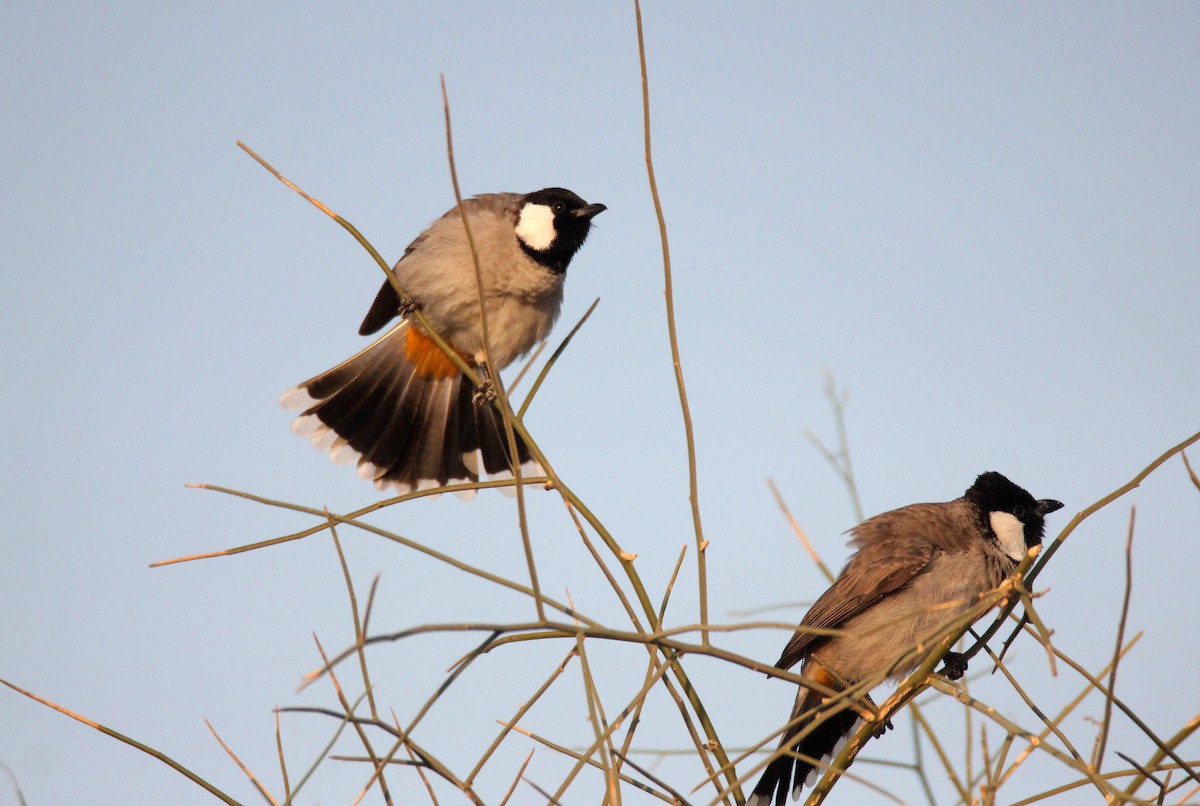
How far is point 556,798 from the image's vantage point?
1.26 meters

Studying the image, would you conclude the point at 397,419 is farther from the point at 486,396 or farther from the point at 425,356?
the point at 486,396

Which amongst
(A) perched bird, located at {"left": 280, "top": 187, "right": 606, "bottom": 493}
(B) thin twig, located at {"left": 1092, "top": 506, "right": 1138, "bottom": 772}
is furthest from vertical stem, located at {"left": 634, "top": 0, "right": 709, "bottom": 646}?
(A) perched bird, located at {"left": 280, "top": 187, "right": 606, "bottom": 493}

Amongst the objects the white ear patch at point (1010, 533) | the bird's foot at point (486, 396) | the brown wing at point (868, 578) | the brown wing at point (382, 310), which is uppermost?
the brown wing at point (382, 310)

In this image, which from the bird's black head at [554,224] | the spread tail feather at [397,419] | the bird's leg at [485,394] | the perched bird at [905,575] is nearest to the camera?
the perched bird at [905,575]

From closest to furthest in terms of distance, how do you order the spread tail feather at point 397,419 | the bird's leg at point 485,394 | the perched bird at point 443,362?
the bird's leg at point 485,394 < the perched bird at point 443,362 < the spread tail feather at point 397,419

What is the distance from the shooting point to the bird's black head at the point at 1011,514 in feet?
11.8

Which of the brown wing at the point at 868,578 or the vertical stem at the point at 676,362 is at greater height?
the vertical stem at the point at 676,362

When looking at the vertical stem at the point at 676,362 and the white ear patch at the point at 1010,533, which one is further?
the white ear patch at the point at 1010,533

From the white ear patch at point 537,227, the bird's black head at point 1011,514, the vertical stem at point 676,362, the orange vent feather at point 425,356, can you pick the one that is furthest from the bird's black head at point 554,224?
the vertical stem at point 676,362

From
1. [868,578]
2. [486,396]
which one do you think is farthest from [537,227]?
[868,578]

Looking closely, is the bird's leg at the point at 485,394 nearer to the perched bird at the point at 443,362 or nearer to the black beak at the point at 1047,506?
the perched bird at the point at 443,362

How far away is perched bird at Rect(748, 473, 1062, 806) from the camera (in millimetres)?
3318

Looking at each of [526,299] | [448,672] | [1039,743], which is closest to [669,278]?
[448,672]

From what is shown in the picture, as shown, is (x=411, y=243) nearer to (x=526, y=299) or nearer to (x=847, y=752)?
(x=526, y=299)
